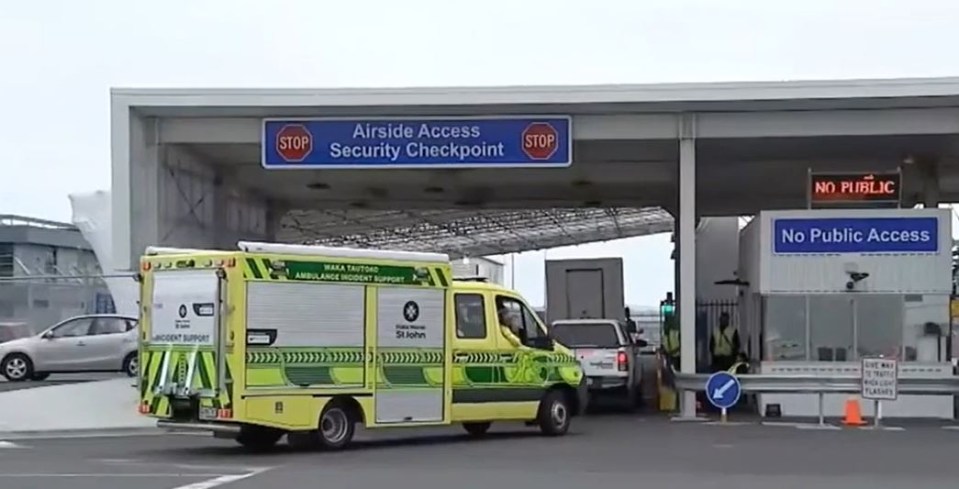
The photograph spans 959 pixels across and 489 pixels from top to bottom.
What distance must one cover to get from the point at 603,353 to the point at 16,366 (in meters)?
13.6

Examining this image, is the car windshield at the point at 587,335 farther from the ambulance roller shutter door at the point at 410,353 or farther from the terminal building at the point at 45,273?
the terminal building at the point at 45,273

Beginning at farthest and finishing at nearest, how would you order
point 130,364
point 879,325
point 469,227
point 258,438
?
point 469,227
point 130,364
point 879,325
point 258,438

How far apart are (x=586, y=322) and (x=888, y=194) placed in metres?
5.84

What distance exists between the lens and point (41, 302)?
123ft

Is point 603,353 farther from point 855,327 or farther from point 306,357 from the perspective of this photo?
point 306,357

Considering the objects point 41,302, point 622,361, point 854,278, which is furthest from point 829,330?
point 41,302

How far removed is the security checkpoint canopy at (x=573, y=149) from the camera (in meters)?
24.0

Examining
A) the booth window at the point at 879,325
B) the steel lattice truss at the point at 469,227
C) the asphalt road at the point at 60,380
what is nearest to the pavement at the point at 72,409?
the asphalt road at the point at 60,380

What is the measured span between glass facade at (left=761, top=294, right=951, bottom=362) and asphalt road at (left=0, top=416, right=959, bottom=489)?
10.6 ft

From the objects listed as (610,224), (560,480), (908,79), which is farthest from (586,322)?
(610,224)

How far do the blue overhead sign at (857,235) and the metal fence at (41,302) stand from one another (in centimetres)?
1755

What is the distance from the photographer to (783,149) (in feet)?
90.1

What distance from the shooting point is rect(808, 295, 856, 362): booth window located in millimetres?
24938

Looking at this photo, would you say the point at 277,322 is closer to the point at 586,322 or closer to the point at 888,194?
the point at 586,322
